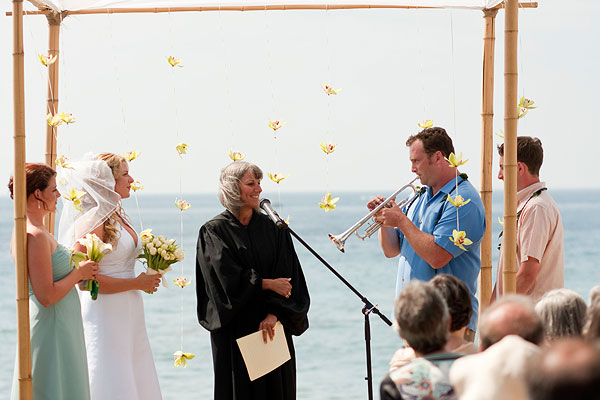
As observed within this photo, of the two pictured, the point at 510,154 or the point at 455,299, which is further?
the point at 510,154

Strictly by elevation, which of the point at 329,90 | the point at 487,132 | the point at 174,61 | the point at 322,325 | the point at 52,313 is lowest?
the point at 322,325

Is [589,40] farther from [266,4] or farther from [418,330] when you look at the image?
[418,330]

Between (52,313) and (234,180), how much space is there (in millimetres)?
1196

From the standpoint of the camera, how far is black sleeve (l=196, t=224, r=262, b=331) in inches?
213

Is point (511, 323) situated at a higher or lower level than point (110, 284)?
higher

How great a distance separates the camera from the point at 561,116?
3809cm

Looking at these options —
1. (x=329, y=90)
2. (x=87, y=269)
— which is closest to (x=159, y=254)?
(x=87, y=269)

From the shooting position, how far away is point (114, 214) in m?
5.56

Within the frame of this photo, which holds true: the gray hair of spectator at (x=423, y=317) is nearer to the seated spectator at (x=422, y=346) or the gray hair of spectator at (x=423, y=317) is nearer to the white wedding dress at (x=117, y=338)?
the seated spectator at (x=422, y=346)

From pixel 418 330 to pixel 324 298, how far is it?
2123cm

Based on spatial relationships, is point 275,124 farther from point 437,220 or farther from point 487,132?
point 487,132

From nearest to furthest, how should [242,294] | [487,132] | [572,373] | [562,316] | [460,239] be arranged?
[572,373] → [562,316] → [460,239] → [242,294] → [487,132]

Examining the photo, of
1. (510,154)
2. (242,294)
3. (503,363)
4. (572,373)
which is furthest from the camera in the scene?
(242,294)

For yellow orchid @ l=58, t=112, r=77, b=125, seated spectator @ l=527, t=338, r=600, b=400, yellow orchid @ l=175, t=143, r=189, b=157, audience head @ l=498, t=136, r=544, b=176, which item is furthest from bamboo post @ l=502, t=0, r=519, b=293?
seated spectator @ l=527, t=338, r=600, b=400
